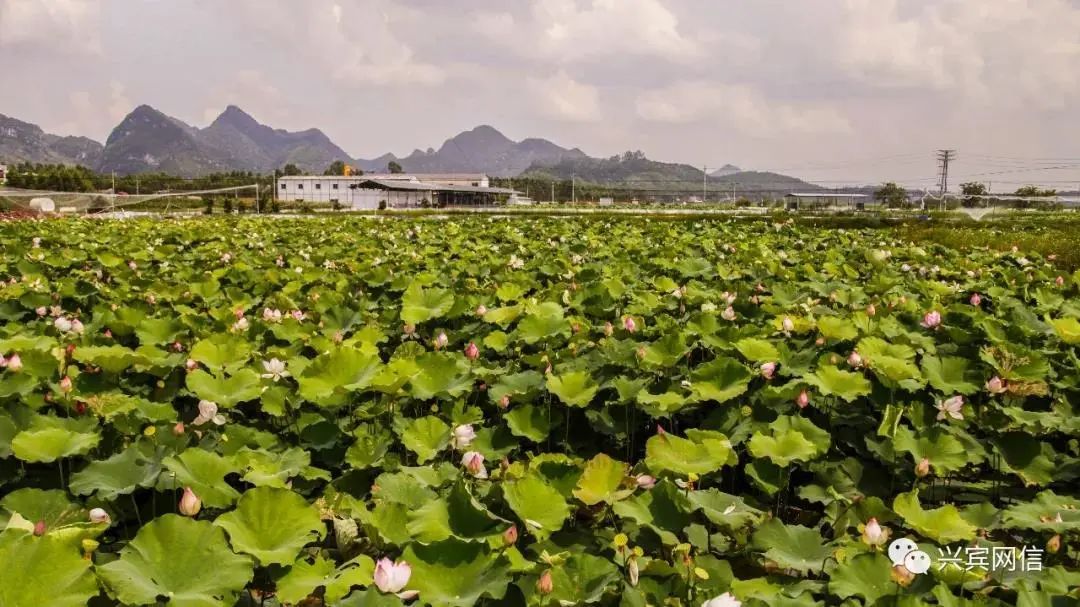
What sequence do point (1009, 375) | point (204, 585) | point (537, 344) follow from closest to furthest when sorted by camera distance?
point (204, 585), point (1009, 375), point (537, 344)

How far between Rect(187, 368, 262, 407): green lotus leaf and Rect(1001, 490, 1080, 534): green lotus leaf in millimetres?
2530

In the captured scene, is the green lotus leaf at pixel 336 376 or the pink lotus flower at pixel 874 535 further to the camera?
the green lotus leaf at pixel 336 376

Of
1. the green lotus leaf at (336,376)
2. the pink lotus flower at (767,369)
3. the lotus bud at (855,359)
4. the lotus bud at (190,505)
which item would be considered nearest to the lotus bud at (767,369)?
the pink lotus flower at (767,369)

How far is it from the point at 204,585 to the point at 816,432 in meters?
1.94

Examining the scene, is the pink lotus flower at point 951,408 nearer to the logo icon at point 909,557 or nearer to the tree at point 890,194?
the logo icon at point 909,557

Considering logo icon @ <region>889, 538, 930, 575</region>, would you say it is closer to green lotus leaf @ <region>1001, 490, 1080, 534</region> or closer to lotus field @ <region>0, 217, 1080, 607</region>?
lotus field @ <region>0, 217, 1080, 607</region>

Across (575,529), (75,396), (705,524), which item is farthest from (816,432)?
(75,396)

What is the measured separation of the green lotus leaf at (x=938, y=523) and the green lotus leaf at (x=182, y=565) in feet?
5.50

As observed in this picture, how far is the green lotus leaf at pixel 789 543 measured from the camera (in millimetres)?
1890

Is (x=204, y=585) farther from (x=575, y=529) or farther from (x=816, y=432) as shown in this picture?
(x=816, y=432)

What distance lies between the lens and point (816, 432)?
2439mm

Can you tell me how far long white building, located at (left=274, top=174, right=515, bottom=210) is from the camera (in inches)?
2105

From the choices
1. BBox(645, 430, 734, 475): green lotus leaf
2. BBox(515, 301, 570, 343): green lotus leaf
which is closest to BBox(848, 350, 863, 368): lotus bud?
BBox(645, 430, 734, 475): green lotus leaf

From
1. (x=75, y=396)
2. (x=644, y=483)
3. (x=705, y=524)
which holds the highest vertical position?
(x=75, y=396)
